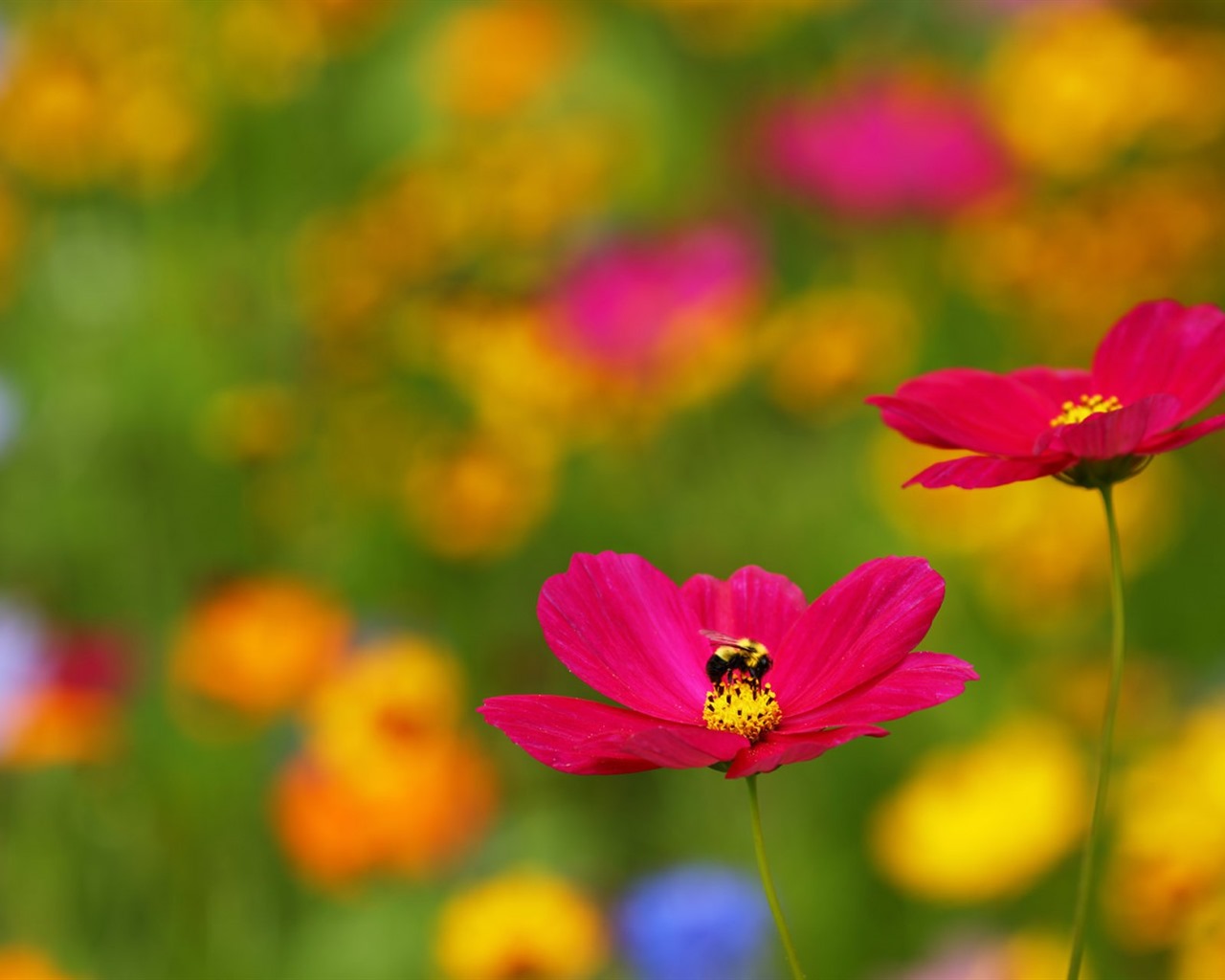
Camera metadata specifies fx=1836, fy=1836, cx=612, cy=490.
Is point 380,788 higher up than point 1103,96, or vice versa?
point 1103,96

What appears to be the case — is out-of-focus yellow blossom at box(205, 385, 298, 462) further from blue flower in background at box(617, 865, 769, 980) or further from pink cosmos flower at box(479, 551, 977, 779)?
pink cosmos flower at box(479, 551, 977, 779)

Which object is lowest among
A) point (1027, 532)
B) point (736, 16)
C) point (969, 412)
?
point (969, 412)

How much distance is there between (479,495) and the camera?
1.11m

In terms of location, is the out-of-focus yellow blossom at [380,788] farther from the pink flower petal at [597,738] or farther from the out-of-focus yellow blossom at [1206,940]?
the pink flower petal at [597,738]

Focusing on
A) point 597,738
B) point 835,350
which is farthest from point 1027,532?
point 597,738

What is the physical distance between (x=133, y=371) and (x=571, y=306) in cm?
38

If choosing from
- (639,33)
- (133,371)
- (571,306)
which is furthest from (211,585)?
(639,33)

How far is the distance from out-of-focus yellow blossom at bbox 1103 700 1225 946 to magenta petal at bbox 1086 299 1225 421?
1.24 ft

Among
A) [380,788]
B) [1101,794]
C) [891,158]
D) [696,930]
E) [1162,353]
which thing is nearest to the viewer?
[1101,794]

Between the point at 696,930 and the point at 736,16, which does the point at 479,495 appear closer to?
the point at 696,930

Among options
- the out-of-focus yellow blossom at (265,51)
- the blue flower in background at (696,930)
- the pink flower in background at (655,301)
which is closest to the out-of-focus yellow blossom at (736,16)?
the out-of-focus yellow blossom at (265,51)

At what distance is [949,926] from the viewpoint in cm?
99

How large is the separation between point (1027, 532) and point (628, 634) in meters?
0.79

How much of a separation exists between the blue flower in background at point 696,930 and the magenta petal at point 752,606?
0.44 m
